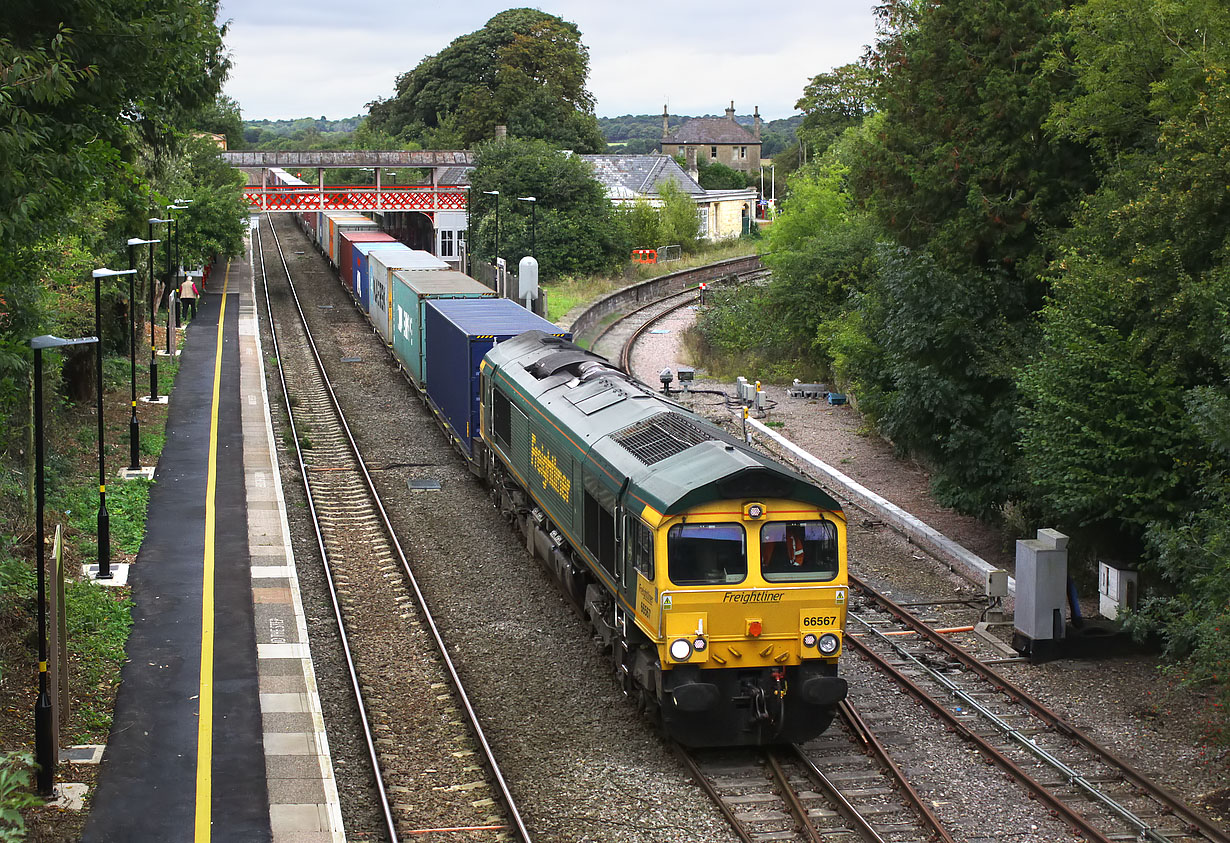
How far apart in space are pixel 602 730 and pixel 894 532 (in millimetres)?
10382

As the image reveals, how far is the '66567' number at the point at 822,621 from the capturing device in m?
13.5

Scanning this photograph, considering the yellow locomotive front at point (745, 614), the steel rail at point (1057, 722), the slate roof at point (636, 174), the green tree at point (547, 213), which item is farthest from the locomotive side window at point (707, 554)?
the slate roof at point (636, 174)

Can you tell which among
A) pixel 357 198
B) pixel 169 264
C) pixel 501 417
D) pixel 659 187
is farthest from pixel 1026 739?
pixel 659 187

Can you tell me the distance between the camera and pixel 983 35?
72.5 ft

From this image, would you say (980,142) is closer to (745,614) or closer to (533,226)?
(745,614)

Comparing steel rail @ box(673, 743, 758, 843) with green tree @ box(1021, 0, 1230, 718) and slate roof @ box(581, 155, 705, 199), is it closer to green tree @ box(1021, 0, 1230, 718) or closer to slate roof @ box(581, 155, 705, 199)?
green tree @ box(1021, 0, 1230, 718)

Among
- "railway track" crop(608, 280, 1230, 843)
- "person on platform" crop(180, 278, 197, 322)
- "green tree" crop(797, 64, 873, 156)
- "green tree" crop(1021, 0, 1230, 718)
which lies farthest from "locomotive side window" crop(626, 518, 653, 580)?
"green tree" crop(797, 64, 873, 156)

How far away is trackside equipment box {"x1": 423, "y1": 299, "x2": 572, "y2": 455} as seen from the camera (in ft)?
82.3

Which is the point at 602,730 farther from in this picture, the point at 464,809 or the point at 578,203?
the point at 578,203

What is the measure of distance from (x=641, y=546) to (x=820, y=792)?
10.5 feet

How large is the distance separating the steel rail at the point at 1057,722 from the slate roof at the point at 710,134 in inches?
4362

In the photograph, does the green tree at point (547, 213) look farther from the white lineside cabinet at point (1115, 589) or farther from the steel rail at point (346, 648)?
the white lineside cabinet at point (1115, 589)

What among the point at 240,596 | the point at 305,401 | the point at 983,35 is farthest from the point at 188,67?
the point at 305,401

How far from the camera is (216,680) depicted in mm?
16047
